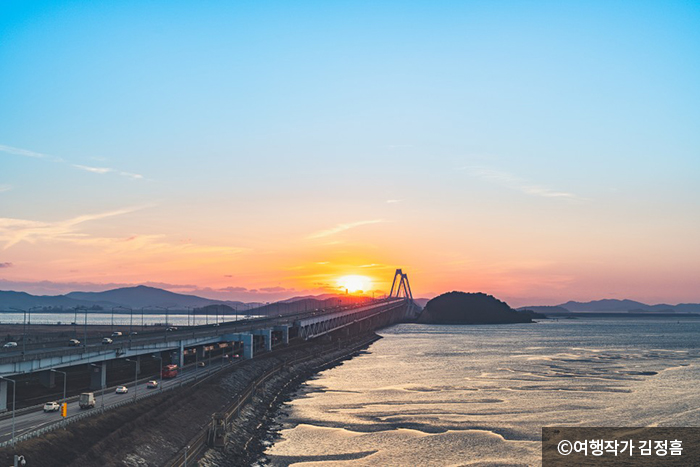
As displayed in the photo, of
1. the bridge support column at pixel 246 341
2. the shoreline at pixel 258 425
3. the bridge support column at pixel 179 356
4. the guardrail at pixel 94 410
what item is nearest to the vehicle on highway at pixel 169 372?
the guardrail at pixel 94 410

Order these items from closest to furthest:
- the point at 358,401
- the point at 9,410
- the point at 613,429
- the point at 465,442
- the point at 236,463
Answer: the point at 236,463, the point at 9,410, the point at 465,442, the point at 613,429, the point at 358,401

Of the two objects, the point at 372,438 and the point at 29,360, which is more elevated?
the point at 29,360

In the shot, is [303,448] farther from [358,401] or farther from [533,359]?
[533,359]

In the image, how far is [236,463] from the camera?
49000 millimetres

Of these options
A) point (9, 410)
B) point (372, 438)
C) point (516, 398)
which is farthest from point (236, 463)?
point (516, 398)

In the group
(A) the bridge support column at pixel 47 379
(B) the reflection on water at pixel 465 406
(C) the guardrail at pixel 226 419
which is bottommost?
(B) the reflection on water at pixel 465 406

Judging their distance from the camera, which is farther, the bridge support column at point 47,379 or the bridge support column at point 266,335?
the bridge support column at point 266,335

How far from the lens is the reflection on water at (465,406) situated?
55750 millimetres

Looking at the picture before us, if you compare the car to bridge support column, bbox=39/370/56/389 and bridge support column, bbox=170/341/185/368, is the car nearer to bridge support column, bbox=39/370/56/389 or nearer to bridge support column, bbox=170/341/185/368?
bridge support column, bbox=39/370/56/389

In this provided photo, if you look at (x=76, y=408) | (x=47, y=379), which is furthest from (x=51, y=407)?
(x=47, y=379)

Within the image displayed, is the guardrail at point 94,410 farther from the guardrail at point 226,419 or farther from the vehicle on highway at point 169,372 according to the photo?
the guardrail at point 226,419

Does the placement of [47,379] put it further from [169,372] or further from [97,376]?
[169,372]

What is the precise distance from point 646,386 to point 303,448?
203ft

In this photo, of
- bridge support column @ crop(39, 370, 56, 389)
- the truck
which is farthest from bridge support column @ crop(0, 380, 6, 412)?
bridge support column @ crop(39, 370, 56, 389)
